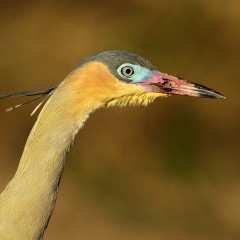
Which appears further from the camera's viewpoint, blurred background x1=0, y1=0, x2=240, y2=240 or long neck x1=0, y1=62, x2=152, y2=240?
blurred background x1=0, y1=0, x2=240, y2=240

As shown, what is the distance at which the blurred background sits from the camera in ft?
21.0

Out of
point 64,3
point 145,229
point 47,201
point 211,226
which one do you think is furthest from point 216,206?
point 47,201

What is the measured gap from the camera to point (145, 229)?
6.09m

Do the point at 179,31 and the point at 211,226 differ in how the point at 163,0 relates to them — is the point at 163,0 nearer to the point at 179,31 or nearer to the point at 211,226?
the point at 179,31

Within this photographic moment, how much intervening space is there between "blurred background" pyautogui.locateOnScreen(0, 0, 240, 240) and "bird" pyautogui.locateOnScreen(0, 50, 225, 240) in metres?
3.40

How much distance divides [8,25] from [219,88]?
2.05 metres

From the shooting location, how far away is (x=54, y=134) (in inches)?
99.7

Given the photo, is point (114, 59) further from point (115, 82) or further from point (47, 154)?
point (47, 154)

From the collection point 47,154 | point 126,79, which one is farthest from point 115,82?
point 47,154

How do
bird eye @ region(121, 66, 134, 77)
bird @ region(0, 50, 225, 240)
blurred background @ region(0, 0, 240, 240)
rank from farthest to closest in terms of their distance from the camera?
blurred background @ region(0, 0, 240, 240), bird eye @ region(121, 66, 134, 77), bird @ region(0, 50, 225, 240)

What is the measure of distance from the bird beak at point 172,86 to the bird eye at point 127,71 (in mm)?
63

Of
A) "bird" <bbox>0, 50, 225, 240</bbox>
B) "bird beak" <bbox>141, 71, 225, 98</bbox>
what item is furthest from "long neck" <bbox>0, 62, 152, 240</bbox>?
"bird beak" <bbox>141, 71, 225, 98</bbox>

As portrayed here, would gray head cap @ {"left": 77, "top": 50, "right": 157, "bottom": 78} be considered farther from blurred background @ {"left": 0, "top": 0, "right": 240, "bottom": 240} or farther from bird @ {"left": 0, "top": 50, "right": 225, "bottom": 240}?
blurred background @ {"left": 0, "top": 0, "right": 240, "bottom": 240}

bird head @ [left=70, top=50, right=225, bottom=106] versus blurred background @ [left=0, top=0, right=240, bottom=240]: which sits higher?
blurred background @ [left=0, top=0, right=240, bottom=240]
